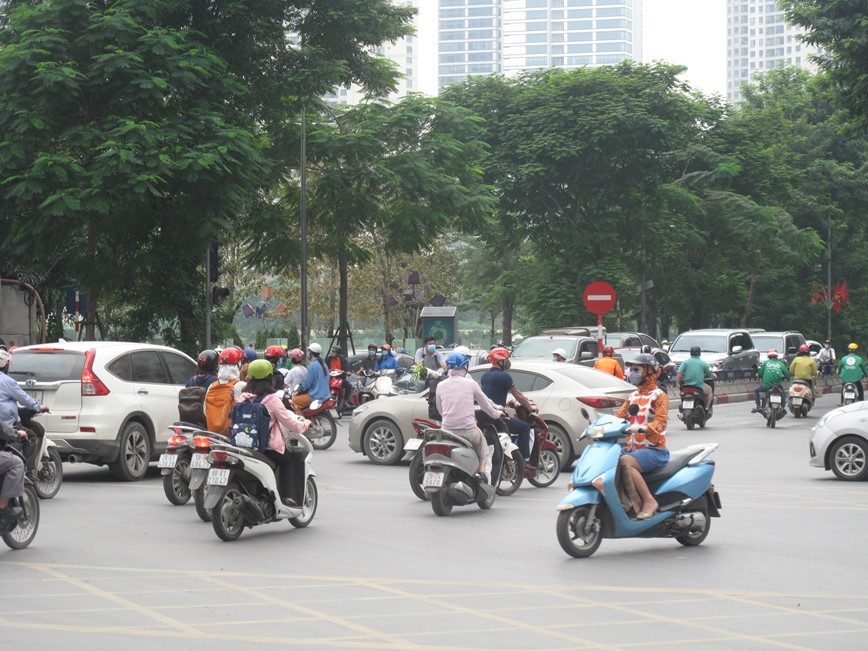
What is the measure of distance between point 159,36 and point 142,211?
12.5ft

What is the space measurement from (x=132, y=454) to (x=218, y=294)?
44.5 ft

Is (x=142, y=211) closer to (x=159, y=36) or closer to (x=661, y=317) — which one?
(x=159, y=36)

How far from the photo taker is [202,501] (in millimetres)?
11945

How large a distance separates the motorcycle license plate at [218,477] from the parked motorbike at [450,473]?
2578 mm

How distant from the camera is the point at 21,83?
2630 centimetres

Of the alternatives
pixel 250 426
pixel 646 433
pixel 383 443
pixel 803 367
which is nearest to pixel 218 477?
pixel 250 426

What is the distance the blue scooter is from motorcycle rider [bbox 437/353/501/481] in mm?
2667

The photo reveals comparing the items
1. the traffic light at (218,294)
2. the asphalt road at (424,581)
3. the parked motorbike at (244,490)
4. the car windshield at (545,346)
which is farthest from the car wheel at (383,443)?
the traffic light at (218,294)

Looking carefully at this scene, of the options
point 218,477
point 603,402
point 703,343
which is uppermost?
point 703,343

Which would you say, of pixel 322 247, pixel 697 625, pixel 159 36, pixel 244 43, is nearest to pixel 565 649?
pixel 697 625

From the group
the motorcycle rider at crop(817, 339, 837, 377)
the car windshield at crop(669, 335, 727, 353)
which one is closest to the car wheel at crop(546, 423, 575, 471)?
the car windshield at crop(669, 335, 727, 353)

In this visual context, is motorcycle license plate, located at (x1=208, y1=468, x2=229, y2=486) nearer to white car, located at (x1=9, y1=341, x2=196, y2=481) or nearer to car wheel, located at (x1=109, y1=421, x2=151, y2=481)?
white car, located at (x1=9, y1=341, x2=196, y2=481)

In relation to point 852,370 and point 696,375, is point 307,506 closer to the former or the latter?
point 696,375

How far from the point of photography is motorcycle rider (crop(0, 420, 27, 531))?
1005 centimetres
